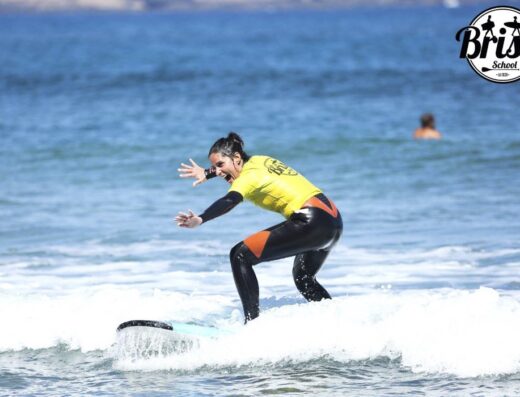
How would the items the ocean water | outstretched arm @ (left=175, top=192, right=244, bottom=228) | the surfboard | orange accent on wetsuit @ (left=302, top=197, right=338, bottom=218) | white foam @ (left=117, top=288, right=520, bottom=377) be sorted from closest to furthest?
1. outstretched arm @ (left=175, top=192, right=244, bottom=228)
2. white foam @ (left=117, top=288, right=520, bottom=377)
3. the ocean water
4. the surfboard
5. orange accent on wetsuit @ (left=302, top=197, right=338, bottom=218)

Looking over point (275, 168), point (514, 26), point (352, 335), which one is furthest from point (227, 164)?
point (514, 26)

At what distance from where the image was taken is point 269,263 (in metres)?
13.0

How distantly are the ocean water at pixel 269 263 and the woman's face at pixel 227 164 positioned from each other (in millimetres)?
1285

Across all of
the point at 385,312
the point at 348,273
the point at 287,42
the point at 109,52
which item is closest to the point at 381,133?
the point at 348,273

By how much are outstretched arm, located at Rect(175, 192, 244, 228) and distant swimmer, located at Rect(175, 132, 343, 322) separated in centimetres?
15

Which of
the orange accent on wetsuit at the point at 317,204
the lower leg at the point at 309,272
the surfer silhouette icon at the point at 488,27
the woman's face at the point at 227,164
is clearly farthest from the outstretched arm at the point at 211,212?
the surfer silhouette icon at the point at 488,27

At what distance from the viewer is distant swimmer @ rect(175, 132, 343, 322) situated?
8.66m

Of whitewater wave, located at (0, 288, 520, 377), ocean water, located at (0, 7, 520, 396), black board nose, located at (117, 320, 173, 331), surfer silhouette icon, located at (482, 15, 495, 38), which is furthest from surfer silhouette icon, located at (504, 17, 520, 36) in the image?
black board nose, located at (117, 320, 173, 331)

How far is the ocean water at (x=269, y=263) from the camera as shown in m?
8.38

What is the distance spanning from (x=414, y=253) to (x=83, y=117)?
67.9ft

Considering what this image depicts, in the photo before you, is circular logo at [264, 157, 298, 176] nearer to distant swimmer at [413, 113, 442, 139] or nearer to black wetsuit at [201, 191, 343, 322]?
black wetsuit at [201, 191, 343, 322]

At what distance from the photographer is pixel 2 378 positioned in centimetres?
841

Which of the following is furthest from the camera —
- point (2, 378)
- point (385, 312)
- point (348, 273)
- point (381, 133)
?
point (381, 133)

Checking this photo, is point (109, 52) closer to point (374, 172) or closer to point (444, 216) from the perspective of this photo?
point (374, 172)
